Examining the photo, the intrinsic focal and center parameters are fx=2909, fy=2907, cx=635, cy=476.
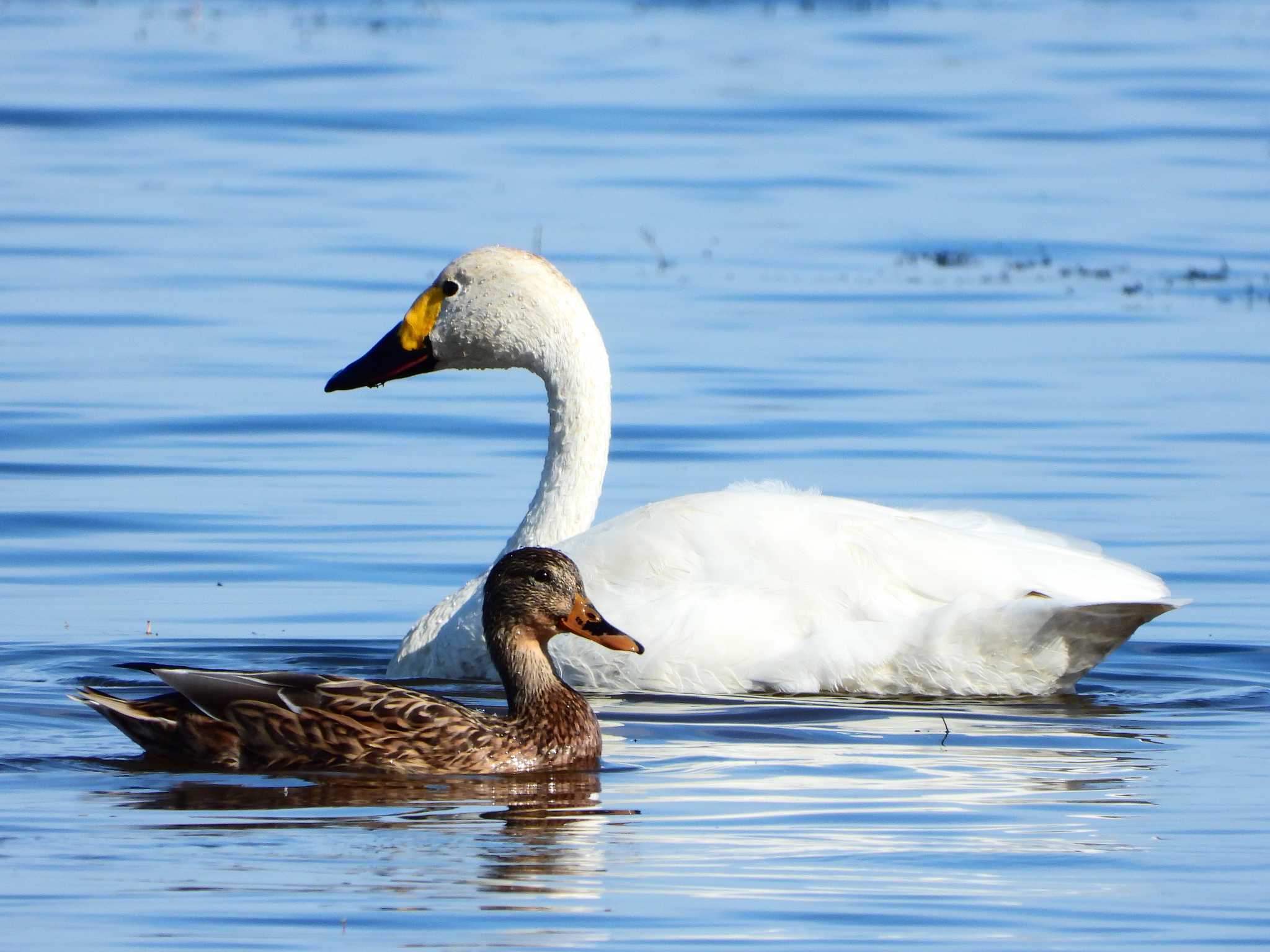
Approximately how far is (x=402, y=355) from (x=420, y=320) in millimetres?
203

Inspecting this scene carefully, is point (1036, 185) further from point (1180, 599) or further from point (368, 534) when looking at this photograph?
point (1180, 599)

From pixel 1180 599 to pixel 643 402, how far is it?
6.23 meters

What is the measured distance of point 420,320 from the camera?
10719mm

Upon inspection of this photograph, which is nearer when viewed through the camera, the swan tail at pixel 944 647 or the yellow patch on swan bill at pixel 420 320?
the swan tail at pixel 944 647

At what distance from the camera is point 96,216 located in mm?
20234

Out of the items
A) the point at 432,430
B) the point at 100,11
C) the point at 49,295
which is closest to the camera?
the point at 432,430

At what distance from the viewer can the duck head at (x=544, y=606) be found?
8172 millimetres

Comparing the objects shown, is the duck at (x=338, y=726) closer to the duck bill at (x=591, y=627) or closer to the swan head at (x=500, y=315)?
the duck bill at (x=591, y=627)

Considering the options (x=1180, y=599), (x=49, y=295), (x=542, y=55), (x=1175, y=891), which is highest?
(x=542, y=55)

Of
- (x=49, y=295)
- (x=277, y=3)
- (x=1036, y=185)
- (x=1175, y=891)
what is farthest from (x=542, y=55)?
(x=1175, y=891)

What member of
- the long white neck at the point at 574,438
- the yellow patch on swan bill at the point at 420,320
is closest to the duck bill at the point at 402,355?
the yellow patch on swan bill at the point at 420,320

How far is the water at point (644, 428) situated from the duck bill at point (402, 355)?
75 cm

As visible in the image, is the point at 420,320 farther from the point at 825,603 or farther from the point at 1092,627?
the point at 1092,627

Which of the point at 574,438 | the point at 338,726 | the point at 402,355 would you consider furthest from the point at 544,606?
the point at 402,355
